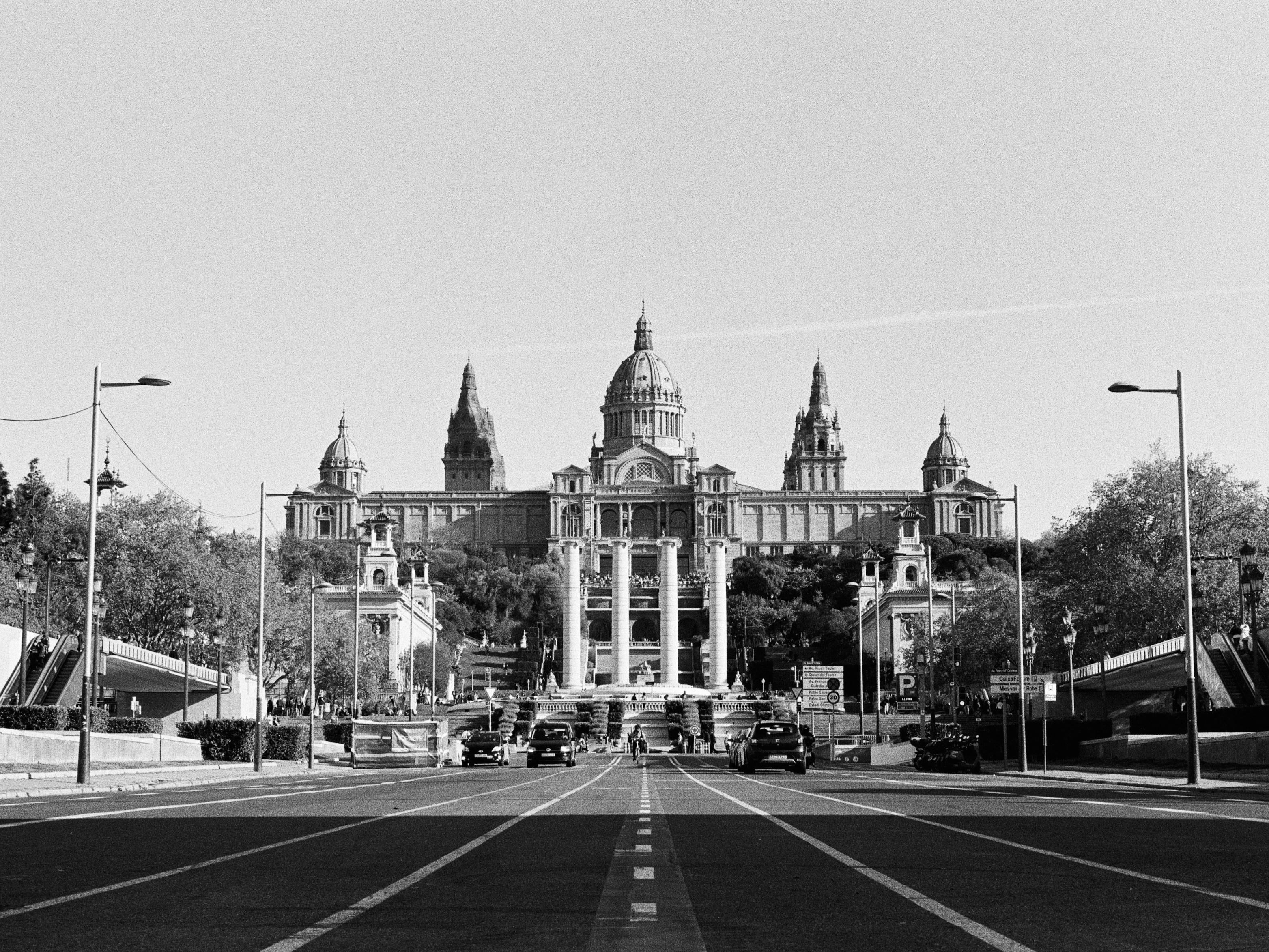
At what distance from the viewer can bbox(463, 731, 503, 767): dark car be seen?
66.2 m

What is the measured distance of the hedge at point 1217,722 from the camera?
56.2 meters

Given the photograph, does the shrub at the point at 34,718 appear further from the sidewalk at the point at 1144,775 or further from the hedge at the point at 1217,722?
the hedge at the point at 1217,722

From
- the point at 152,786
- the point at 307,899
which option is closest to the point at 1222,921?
the point at 307,899

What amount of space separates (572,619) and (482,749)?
80.3m

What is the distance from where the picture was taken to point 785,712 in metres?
125

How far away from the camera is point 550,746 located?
62.6 metres

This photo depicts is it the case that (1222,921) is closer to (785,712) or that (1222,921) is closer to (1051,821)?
(1051,821)

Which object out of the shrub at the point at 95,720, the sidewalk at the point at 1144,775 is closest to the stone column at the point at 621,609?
the shrub at the point at 95,720

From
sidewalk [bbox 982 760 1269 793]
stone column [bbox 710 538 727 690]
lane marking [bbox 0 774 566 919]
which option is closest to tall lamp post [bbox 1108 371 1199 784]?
sidewalk [bbox 982 760 1269 793]

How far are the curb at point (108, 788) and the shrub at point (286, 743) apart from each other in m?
17.1

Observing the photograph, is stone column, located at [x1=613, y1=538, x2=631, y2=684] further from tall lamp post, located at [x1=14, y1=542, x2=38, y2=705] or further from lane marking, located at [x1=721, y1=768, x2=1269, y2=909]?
lane marking, located at [x1=721, y1=768, x2=1269, y2=909]

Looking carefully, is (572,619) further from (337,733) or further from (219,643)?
(219,643)

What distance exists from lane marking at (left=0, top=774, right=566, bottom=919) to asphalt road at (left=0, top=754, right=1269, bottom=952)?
0.04 m

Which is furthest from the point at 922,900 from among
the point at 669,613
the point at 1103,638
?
the point at 669,613
